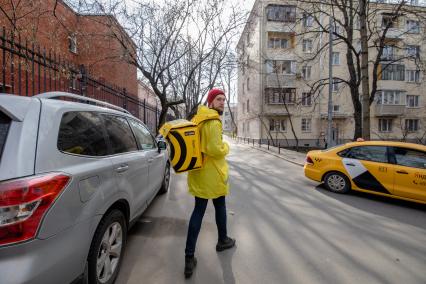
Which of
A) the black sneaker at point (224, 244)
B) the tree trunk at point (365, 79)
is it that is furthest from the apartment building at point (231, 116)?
the black sneaker at point (224, 244)

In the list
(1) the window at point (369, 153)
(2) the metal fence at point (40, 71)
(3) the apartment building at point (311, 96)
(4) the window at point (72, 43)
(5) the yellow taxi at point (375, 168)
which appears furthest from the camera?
(3) the apartment building at point (311, 96)

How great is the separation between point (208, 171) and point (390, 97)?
32699 millimetres

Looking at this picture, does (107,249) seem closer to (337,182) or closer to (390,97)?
(337,182)

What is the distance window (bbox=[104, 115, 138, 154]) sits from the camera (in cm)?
271

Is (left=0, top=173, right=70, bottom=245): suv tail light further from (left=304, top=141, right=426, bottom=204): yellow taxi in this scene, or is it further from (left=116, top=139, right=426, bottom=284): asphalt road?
(left=304, top=141, right=426, bottom=204): yellow taxi

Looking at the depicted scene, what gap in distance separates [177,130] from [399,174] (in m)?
5.11

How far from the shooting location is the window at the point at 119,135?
2.71 m

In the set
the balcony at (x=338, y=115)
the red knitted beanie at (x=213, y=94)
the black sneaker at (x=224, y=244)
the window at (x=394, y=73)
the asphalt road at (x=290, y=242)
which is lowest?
the asphalt road at (x=290, y=242)

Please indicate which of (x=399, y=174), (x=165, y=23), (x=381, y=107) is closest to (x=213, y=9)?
(x=165, y=23)

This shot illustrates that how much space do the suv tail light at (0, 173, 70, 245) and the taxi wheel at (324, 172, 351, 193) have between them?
241 inches

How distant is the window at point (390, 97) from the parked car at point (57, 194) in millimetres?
32237

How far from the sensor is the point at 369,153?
5.61 metres

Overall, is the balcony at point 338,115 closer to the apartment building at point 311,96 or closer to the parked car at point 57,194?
the apartment building at point 311,96

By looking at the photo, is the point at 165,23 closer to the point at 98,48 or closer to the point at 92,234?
the point at 98,48
